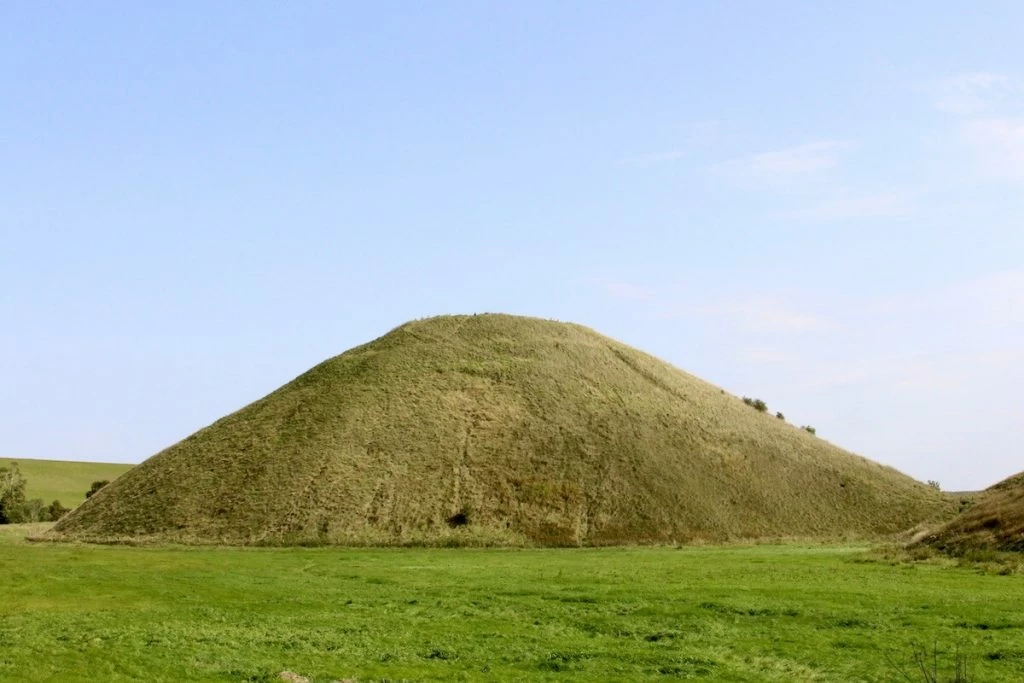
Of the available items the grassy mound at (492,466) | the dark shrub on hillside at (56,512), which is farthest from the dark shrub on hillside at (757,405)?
the dark shrub on hillside at (56,512)

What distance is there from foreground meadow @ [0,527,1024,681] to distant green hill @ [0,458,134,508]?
102m

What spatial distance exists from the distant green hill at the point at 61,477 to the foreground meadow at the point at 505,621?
102m

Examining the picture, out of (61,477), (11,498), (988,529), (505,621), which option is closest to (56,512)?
(11,498)

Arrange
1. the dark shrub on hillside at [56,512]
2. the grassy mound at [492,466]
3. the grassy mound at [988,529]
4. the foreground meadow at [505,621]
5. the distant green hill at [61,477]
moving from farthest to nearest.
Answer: the distant green hill at [61,477]
the dark shrub on hillside at [56,512]
the grassy mound at [492,466]
the grassy mound at [988,529]
the foreground meadow at [505,621]

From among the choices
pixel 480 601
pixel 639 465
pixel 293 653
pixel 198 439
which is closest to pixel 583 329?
pixel 639 465

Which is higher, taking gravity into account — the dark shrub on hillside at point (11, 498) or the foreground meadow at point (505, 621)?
the dark shrub on hillside at point (11, 498)

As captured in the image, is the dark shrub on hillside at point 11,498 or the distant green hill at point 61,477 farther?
the distant green hill at point 61,477

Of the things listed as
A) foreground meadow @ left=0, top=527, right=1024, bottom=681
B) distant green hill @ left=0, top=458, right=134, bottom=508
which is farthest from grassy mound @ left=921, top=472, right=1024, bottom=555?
distant green hill @ left=0, top=458, right=134, bottom=508

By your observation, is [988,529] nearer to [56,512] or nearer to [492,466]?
[492,466]

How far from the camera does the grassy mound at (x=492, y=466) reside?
77812 millimetres

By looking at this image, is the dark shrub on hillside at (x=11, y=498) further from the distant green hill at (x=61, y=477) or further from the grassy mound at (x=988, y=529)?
the grassy mound at (x=988, y=529)

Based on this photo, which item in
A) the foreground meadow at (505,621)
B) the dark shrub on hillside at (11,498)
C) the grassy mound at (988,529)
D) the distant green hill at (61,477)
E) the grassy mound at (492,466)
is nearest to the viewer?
the foreground meadow at (505,621)

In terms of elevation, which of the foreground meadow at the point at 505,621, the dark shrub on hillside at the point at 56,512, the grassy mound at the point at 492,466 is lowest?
the foreground meadow at the point at 505,621

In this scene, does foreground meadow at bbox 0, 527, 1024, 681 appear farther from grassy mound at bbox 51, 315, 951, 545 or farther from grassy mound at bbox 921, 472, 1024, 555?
grassy mound at bbox 51, 315, 951, 545
